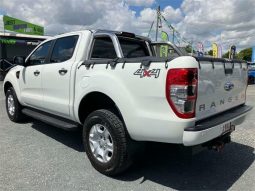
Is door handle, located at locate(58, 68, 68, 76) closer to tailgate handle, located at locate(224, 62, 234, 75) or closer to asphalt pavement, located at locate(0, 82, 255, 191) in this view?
asphalt pavement, located at locate(0, 82, 255, 191)

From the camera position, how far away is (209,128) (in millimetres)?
3336

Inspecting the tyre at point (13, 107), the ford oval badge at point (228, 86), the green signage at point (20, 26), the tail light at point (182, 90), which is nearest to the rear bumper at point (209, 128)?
the tail light at point (182, 90)

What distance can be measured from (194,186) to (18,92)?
4235 millimetres

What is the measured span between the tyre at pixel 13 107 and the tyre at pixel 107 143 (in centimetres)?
295

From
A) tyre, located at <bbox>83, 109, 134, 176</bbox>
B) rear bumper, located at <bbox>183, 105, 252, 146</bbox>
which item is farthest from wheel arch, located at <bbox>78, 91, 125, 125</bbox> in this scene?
rear bumper, located at <bbox>183, 105, 252, 146</bbox>

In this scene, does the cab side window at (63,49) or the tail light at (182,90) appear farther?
the cab side window at (63,49)

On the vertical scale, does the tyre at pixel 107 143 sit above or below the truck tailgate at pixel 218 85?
below

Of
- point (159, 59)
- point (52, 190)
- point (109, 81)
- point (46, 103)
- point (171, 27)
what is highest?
point (171, 27)

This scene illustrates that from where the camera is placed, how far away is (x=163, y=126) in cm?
329

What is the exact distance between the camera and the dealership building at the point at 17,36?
25.6 metres

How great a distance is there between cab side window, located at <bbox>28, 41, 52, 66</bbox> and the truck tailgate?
3.20 m

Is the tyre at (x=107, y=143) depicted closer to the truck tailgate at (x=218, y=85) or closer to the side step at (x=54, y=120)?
the side step at (x=54, y=120)

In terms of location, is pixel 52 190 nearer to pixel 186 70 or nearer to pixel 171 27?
pixel 186 70

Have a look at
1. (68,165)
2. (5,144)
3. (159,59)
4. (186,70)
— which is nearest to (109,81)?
(159,59)
